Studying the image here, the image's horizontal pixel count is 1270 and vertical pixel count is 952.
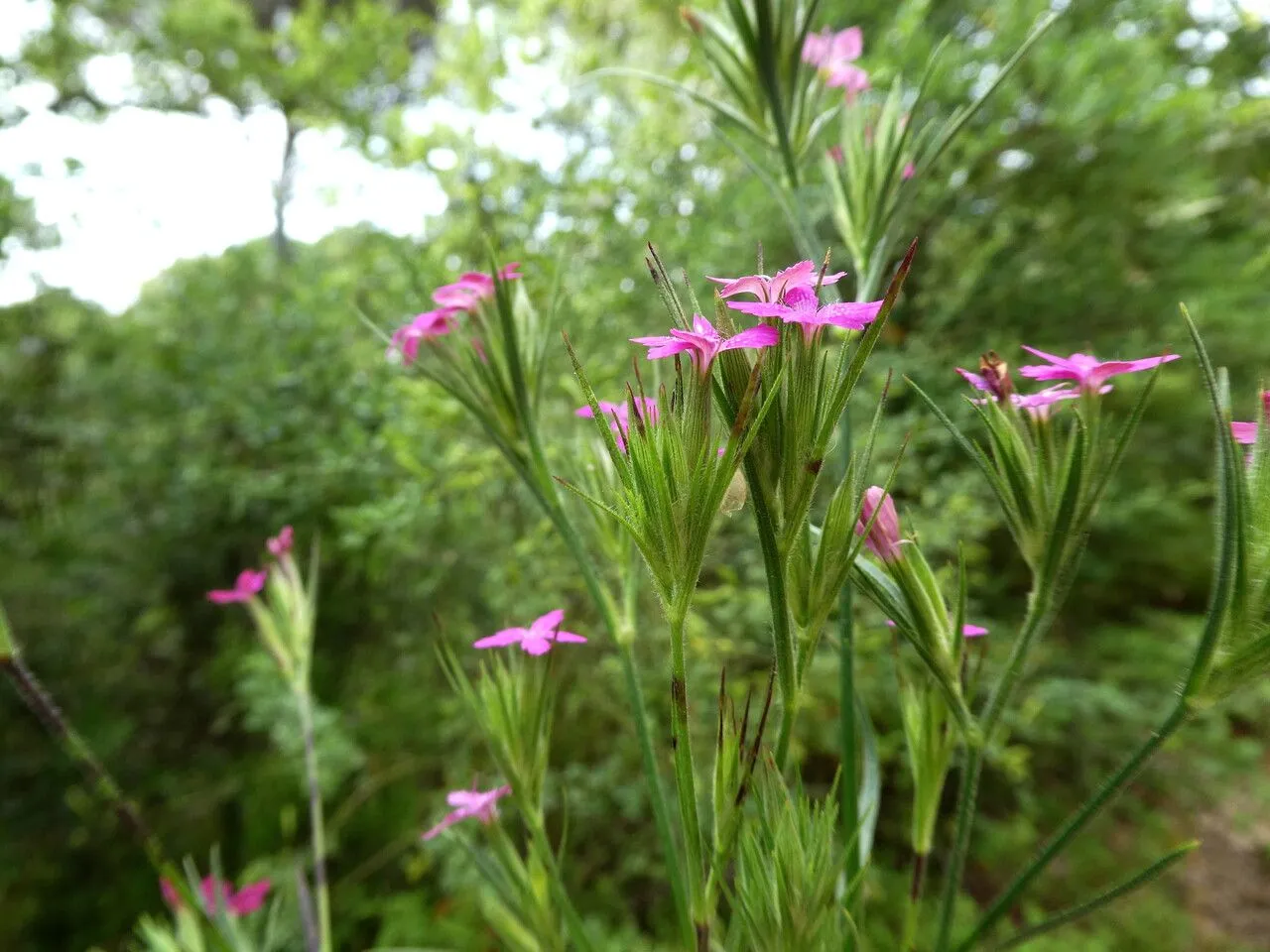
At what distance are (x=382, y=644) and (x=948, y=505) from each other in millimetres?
1537

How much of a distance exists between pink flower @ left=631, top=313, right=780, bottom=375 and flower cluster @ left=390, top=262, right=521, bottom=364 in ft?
0.61

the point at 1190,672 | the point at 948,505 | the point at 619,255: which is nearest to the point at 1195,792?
the point at 948,505

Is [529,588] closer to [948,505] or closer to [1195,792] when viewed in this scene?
[948,505]

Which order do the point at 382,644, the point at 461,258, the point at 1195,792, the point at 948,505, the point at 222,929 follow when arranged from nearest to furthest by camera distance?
the point at 222,929 → the point at 948,505 → the point at 461,258 → the point at 1195,792 → the point at 382,644

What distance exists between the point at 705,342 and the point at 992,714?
212 millimetres

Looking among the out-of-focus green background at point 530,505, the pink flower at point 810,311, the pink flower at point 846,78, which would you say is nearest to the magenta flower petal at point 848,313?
the pink flower at point 810,311

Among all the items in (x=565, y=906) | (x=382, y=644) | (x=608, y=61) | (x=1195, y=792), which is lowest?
(x=1195, y=792)

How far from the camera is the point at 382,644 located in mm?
1989

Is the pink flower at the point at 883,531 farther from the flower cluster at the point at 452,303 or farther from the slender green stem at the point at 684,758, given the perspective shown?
the flower cluster at the point at 452,303

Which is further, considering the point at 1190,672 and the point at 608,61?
the point at 608,61

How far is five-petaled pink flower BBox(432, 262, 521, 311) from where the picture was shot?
0.41m

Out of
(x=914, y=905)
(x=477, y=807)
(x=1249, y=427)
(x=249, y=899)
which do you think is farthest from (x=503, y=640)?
(x=249, y=899)

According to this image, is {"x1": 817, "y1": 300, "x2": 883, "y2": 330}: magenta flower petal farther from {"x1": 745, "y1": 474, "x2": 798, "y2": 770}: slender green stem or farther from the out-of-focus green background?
the out-of-focus green background

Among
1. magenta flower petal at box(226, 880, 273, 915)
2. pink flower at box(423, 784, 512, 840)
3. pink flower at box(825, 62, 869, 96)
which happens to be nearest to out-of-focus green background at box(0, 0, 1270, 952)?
magenta flower petal at box(226, 880, 273, 915)
